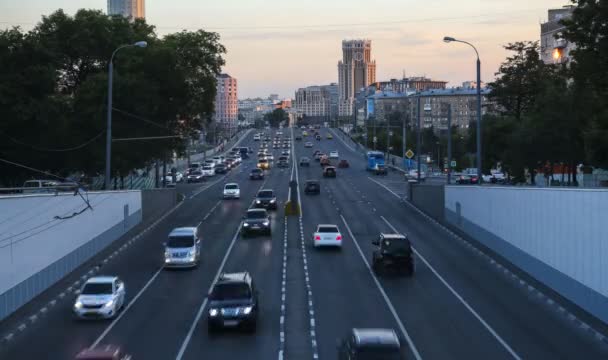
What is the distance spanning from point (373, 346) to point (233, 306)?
7.38 m

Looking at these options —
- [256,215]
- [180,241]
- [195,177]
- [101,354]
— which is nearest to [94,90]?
[256,215]

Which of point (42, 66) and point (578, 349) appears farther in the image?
point (42, 66)

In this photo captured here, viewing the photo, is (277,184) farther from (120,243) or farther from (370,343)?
(370,343)

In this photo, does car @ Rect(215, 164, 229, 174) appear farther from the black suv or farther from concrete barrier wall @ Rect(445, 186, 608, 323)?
the black suv

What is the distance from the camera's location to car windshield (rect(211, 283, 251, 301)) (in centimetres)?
2264

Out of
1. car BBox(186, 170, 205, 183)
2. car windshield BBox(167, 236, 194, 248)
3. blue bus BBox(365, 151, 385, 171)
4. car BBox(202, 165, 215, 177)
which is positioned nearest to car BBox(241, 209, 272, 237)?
car windshield BBox(167, 236, 194, 248)

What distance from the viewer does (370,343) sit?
15672mm

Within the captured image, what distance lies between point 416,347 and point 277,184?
59404 mm

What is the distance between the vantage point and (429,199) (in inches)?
2185

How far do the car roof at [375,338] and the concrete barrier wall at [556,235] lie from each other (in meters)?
9.21

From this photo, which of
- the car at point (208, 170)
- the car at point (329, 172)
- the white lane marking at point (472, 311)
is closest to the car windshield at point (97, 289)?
the white lane marking at point (472, 311)

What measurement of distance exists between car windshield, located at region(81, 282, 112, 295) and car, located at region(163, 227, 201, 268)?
29.2ft

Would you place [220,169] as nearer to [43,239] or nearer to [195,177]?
[195,177]

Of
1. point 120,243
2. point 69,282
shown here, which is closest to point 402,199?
point 120,243
